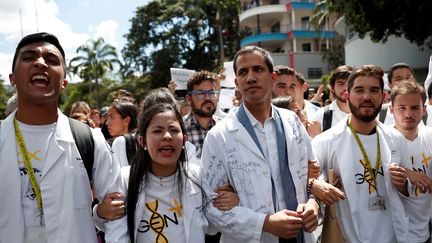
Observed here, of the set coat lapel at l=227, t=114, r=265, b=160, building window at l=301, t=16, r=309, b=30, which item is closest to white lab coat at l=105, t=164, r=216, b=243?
coat lapel at l=227, t=114, r=265, b=160

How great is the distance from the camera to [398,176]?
104 inches

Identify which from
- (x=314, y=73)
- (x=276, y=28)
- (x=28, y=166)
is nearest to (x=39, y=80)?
(x=28, y=166)

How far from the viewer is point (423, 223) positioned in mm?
2873

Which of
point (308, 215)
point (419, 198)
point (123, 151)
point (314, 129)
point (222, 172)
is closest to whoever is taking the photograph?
point (308, 215)

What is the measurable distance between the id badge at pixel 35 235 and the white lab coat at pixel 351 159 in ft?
6.40

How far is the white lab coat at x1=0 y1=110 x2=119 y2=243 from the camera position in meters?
2.02

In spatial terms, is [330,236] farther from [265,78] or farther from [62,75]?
[62,75]

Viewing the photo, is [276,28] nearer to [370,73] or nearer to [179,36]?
[179,36]

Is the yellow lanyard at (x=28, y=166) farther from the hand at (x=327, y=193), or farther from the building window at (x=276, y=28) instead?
the building window at (x=276, y=28)

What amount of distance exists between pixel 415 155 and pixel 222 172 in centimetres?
163

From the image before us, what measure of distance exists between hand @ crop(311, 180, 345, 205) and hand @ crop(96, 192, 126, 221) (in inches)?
48.6

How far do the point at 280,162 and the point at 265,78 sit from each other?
572 millimetres

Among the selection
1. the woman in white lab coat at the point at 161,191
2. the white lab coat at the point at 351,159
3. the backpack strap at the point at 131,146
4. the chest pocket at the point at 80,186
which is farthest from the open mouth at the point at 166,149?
the white lab coat at the point at 351,159

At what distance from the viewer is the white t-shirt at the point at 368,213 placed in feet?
8.73
